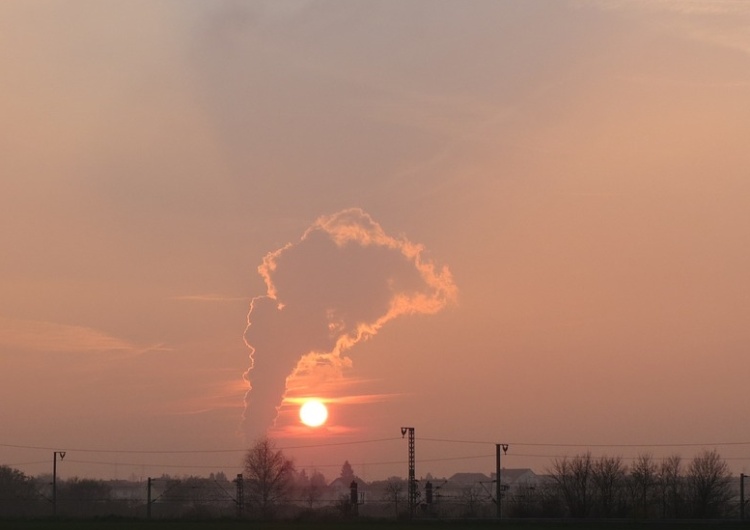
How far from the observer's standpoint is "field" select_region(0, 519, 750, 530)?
61425 millimetres

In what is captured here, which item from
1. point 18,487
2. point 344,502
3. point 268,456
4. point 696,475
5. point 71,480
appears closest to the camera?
point 344,502

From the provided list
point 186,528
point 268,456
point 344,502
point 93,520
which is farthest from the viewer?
point 268,456

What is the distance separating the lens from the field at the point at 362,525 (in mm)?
61425

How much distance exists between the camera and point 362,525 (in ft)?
217

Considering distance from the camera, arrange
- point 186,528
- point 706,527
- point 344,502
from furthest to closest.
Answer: point 344,502 → point 706,527 → point 186,528

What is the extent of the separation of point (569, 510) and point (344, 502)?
700 inches

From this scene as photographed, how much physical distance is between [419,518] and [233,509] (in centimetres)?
2278

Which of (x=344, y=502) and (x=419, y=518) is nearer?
(x=419, y=518)

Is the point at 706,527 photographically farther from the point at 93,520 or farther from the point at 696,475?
the point at 93,520

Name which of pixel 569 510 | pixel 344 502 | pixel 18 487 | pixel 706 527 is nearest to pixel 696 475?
pixel 569 510

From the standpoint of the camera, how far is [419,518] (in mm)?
76438

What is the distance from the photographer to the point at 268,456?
A: 113312 millimetres

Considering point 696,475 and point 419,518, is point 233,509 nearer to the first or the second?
point 419,518

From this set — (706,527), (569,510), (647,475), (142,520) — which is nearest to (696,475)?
(647,475)
